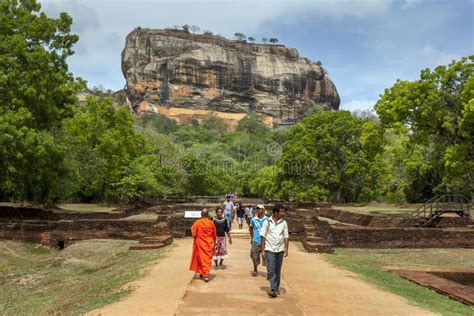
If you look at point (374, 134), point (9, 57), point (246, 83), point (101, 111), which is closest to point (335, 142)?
point (374, 134)

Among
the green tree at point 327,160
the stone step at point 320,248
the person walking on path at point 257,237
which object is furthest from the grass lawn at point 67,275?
the green tree at point 327,160

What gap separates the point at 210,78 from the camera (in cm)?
11775

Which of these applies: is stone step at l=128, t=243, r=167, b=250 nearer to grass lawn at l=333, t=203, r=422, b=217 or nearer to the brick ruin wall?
the brick ruin wall

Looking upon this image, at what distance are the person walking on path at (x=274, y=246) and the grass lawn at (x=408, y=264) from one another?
2.21 metres

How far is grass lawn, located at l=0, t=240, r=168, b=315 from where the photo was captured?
24.9 ft

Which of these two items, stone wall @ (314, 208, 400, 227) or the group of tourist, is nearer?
the group of tourist

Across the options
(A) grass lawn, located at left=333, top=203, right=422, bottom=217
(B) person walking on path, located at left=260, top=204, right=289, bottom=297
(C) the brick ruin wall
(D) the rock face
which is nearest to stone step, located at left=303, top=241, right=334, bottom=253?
(C) the brick ruin wall

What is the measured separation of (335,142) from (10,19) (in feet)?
78.7

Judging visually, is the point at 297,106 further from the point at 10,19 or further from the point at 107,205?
the point at 10,19

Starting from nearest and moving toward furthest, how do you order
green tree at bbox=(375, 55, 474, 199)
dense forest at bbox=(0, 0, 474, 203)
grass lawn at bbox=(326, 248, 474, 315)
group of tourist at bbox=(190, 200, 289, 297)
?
group of tourist at bbox=(190, 200, 289, 297) < grass lawn at bbox=(326, 248, 474, 315) < dense forest at bbox=(0, 0, 474, 203) < green tree at bbox=(375, 55, 474, 199)

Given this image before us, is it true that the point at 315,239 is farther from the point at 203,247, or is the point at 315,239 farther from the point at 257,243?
the point at 203,247

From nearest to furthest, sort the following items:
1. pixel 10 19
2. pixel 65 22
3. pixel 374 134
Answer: pixel 10 19, pixel 65 22, pixel 374 134

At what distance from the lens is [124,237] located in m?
16.5

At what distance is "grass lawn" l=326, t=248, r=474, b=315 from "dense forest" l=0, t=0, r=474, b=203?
266 inches
